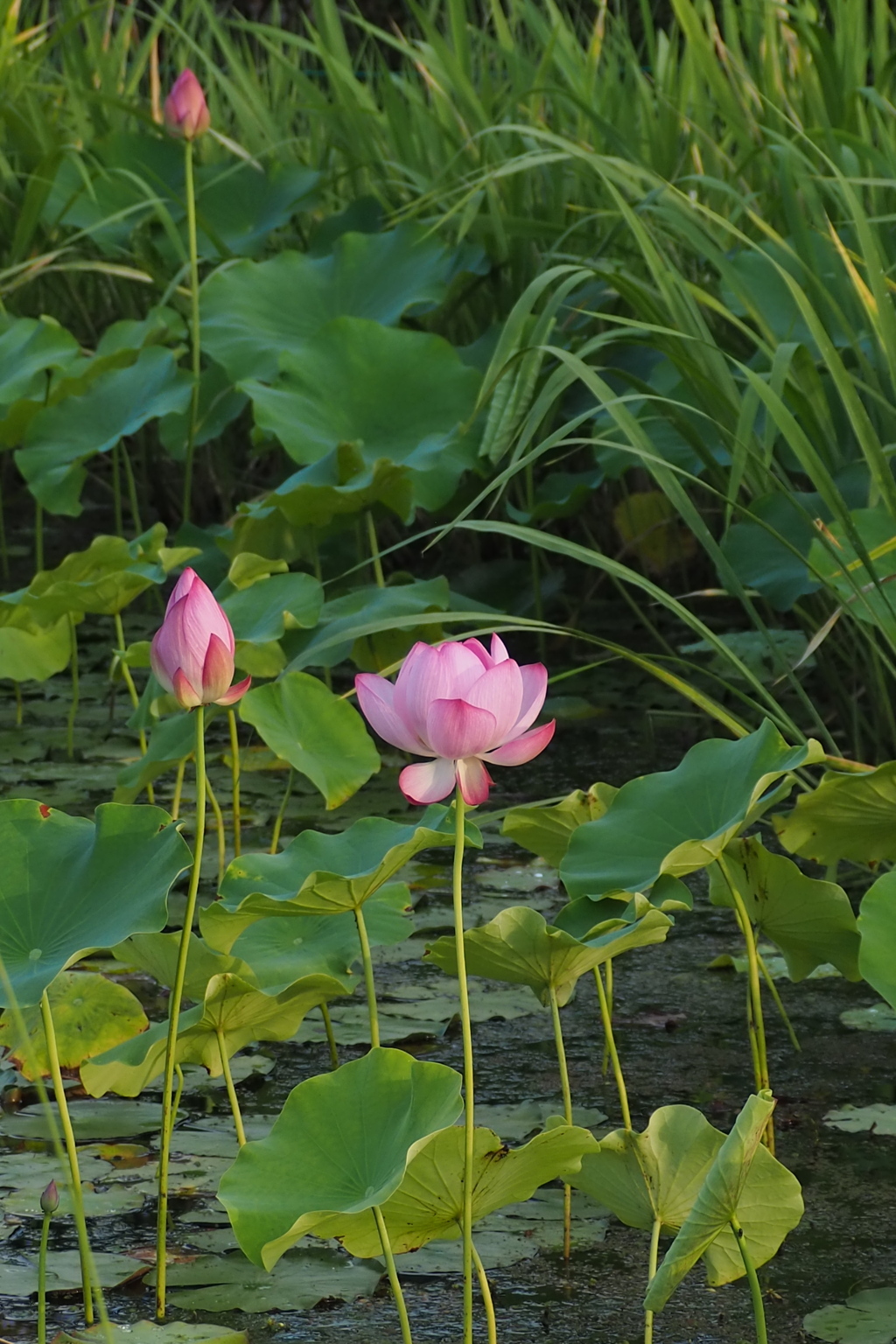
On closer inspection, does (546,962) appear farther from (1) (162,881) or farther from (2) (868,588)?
(2) (868,588)

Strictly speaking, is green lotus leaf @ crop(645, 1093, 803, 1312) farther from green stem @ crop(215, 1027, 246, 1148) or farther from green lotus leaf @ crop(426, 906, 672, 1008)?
green stem @ crop(215, 1027, 246, 1148)

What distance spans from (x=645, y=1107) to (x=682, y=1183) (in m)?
0.31

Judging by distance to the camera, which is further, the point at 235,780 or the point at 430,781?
the point at 235,780

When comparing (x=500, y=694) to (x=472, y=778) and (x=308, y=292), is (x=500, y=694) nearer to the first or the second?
(x=472, y=778)

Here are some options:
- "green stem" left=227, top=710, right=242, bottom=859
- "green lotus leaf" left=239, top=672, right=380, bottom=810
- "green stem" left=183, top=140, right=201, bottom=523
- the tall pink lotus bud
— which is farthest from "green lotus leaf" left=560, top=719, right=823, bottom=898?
the tall pink lotus bud

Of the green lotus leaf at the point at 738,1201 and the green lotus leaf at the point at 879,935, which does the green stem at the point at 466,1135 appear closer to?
the green lotus leaf at the point at 738,1201

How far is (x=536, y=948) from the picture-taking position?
A: 0.86m

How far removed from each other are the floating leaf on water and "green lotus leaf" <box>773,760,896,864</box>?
318 millimetres

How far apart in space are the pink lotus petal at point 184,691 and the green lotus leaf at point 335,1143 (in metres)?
0.21

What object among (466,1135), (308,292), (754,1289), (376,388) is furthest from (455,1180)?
(308,292)

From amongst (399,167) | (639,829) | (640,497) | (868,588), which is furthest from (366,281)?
(639,829)

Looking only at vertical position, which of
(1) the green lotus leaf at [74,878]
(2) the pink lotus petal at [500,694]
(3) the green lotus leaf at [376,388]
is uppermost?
(2) the pink lotus petal at [500,694]

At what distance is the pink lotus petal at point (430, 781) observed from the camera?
75 centimetres

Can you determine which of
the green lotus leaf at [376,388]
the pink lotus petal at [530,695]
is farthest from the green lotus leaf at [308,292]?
the pink lotus petal at [530,695]
